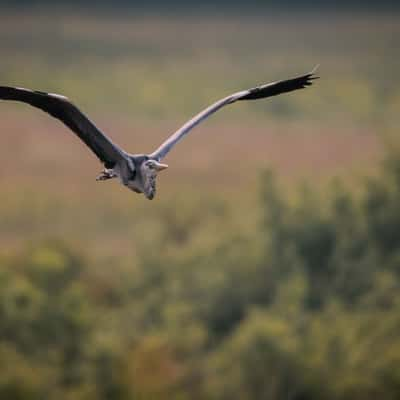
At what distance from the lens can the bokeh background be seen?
5300cm

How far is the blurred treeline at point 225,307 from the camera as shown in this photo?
51875 millimetres

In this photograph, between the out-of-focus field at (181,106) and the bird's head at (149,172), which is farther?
the out-of-focus field at (181,106)

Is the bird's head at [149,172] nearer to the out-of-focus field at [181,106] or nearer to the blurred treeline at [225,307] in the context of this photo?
the blurred treeline at [225,307]

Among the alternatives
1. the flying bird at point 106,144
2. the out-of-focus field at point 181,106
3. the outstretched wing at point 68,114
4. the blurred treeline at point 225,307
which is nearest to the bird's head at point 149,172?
the flying bird at point 106,144

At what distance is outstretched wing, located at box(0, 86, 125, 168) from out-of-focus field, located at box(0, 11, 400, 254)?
4897 cm

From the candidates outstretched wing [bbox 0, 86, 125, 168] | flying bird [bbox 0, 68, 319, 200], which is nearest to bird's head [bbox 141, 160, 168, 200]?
flying bird [bbox 0, 68, 319, 200]

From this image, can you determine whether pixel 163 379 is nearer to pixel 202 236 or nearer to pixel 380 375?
pixel 380 375

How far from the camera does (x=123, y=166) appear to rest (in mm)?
19172

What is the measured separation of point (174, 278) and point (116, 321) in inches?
308

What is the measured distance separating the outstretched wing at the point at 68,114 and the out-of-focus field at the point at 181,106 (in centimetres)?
4897

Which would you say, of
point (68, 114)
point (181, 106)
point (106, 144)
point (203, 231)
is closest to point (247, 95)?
point (106, 144)

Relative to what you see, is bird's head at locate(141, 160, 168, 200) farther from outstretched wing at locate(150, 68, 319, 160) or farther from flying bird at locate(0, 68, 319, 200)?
outstretched wing at locate(150, 68, 319, 160)

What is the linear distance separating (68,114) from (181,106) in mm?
90831

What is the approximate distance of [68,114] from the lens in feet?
61.3
